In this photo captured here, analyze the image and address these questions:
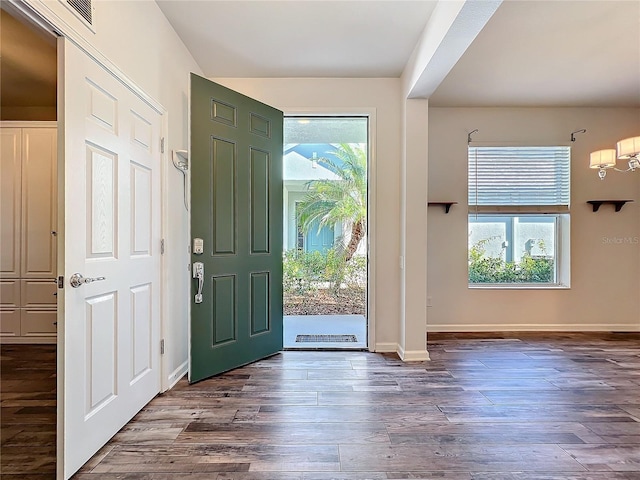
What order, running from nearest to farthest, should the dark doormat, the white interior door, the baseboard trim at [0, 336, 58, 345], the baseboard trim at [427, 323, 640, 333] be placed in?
the white interior door
the baseboard trim at [0, 336, 58, 345]
the dark doormat
the baseboard trim at [427, 323, 640, 333]

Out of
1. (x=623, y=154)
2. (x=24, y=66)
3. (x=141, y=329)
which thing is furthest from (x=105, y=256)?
(x=623, y=154)

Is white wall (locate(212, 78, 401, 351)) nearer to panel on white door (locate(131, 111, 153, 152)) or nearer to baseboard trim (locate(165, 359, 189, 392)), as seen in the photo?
panel on white door (locate(131, 111, 153, 152))

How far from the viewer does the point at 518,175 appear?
442 centimetres

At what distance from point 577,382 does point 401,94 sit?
9.63 ft

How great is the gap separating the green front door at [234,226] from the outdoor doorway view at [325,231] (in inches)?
85.2

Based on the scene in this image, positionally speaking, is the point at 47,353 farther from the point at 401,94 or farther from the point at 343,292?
the point at 401,94

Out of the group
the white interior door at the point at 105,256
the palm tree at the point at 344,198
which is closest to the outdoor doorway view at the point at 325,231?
the palm tree at the point at 344,198

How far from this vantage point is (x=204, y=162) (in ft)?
9.17

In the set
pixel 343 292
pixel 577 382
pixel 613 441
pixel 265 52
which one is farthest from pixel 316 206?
pixel 613 441

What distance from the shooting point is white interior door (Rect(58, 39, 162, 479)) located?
1.63m

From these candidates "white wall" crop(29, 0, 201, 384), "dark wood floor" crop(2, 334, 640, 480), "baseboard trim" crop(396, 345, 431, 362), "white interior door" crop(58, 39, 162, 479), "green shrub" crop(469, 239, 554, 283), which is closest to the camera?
"white interior door" crop(58, 39, 162, 479)

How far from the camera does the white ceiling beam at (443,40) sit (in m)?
1.98

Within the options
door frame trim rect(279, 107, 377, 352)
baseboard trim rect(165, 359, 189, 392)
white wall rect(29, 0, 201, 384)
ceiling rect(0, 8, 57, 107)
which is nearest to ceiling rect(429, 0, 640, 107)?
door frame trim rect(279, 107, 377, 352)

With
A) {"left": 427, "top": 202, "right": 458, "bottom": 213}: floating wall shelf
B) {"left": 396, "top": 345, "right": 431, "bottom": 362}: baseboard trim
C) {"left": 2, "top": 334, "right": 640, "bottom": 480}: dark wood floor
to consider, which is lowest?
{"left": 2, "top": 334, "right": 640, "bottom": 480}: dark wood floor
